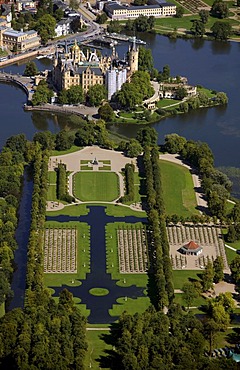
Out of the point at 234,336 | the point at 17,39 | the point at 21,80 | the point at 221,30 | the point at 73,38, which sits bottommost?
the point at 234,336

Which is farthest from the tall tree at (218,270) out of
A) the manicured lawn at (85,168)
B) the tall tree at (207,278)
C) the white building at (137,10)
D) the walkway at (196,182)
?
the white building at (137,10)

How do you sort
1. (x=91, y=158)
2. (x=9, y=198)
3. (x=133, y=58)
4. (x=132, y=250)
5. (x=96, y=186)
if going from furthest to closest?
(x=133, y=58), (x=91, y=158), (x=96, y=186), (x=9, y=198), (x=132, y=250)

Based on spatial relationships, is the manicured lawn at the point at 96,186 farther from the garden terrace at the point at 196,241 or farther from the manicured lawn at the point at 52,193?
the garden terrace at the point at 196,241

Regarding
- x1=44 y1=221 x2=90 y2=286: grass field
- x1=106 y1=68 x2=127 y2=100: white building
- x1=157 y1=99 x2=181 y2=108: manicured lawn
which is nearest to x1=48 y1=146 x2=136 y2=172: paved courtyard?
x1=44 y1=221 x2=90 y2=286: grass field

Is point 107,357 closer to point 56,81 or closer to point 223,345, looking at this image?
point 223,345

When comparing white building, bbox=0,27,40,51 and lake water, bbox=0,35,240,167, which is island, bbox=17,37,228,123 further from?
white building, bbox=0,27,40,51

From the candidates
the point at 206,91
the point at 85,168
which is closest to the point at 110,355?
the point at 85,168

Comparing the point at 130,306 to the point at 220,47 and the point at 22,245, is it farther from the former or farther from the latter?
the point at 220,47
